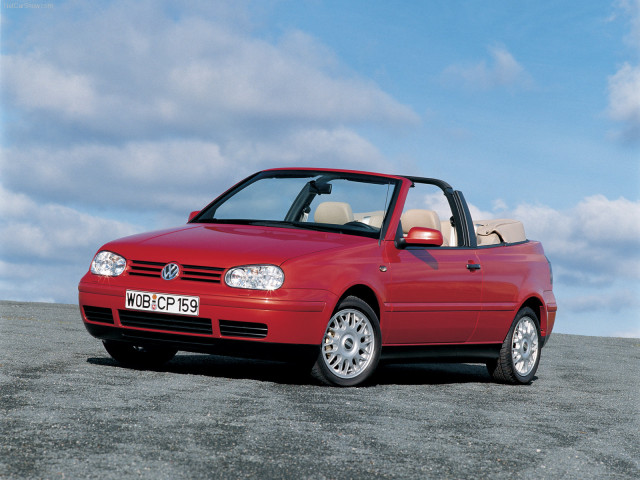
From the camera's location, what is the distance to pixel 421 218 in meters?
8.66

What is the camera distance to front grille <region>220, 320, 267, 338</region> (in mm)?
6910

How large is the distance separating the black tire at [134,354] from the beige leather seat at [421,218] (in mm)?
2369

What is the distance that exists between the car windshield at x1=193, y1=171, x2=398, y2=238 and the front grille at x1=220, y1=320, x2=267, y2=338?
136 centimetres

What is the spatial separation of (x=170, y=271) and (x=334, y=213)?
5.57 ft

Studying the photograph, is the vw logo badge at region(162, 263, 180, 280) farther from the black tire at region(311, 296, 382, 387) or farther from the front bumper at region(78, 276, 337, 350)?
the black tire at region(311, 296, 382, 387)

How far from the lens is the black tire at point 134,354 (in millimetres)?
8000

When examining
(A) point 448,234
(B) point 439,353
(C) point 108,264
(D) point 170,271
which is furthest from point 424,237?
(C) point 108,264

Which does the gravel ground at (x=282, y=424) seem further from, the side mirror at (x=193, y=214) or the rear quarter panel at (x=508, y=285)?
the side mirror at (x=193, y=214)

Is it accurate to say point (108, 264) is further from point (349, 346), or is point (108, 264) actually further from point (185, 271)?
point (349, 346)

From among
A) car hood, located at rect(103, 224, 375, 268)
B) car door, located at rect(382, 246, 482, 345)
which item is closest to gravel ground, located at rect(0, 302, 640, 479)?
car door, located at rect(382, 246, 482, 345)

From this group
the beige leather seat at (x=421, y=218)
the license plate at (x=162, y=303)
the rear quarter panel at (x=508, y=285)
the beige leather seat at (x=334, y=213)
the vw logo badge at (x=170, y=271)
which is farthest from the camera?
the rear quarter panel at (x=508, y=285)

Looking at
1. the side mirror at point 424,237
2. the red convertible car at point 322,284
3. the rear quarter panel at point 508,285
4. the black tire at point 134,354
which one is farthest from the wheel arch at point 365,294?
the black tire at point 134,354

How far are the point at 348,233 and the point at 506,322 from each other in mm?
2247

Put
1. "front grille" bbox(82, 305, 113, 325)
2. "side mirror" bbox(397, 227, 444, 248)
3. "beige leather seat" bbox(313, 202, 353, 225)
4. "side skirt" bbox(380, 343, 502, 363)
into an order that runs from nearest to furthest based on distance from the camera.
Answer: "front grille" bbox(82, 305, 113, 325) < "side mirror" bbox(397, 227, 444, 248) < "side skirt" bbox(380, 343, 502, 363) < "beige leather seat" bbox(313, 202, 353, 225)
